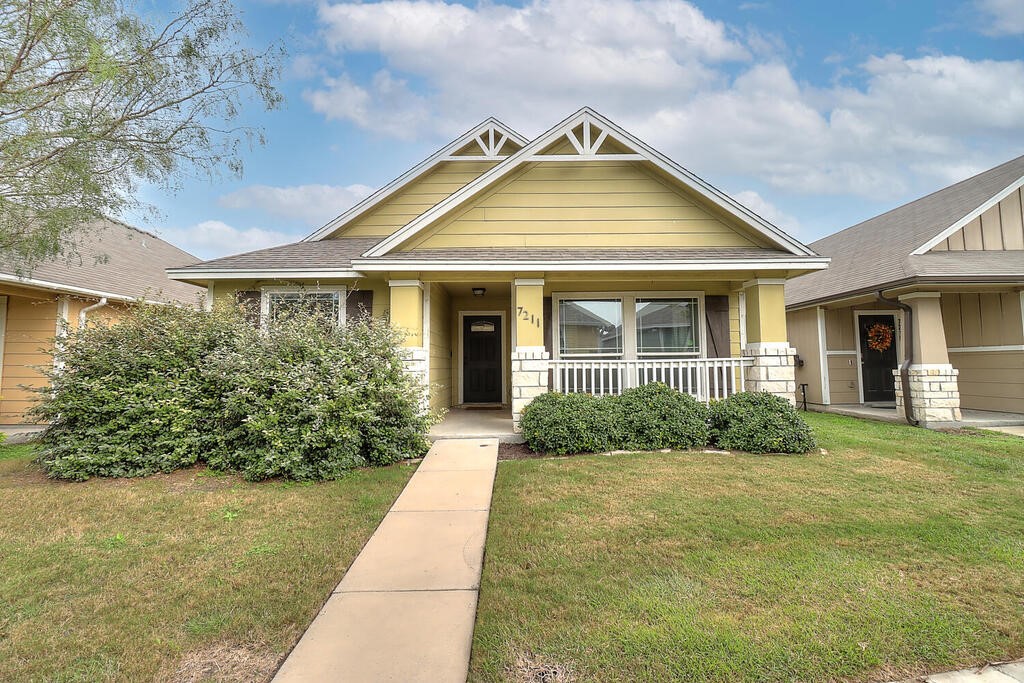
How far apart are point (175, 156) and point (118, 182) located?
77 centimetres

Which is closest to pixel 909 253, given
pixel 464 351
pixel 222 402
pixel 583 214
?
pixel 583 214

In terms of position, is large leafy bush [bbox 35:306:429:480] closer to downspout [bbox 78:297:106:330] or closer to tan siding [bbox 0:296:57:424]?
downspout [bbox 78:297:106:330]

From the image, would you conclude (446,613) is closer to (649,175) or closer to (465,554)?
(465,554)

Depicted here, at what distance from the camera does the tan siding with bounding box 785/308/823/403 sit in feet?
38.7

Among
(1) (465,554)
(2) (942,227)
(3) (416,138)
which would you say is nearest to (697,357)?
(2) (942,227)

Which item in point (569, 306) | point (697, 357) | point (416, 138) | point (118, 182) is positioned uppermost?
point (416, 138)

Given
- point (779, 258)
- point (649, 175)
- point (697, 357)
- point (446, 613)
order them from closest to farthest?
point (446, 613)
point (779, 258)
point (649, 175)
point (697, 357)

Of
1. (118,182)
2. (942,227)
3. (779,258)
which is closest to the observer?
(118,182)

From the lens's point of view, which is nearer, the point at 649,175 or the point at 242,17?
the point at 242,17

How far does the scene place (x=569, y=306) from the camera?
9.04 metres

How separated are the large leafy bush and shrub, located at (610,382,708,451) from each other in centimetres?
295

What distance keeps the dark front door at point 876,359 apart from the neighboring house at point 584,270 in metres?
5.22

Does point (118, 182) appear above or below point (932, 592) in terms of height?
above

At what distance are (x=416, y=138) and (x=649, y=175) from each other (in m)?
10.3
